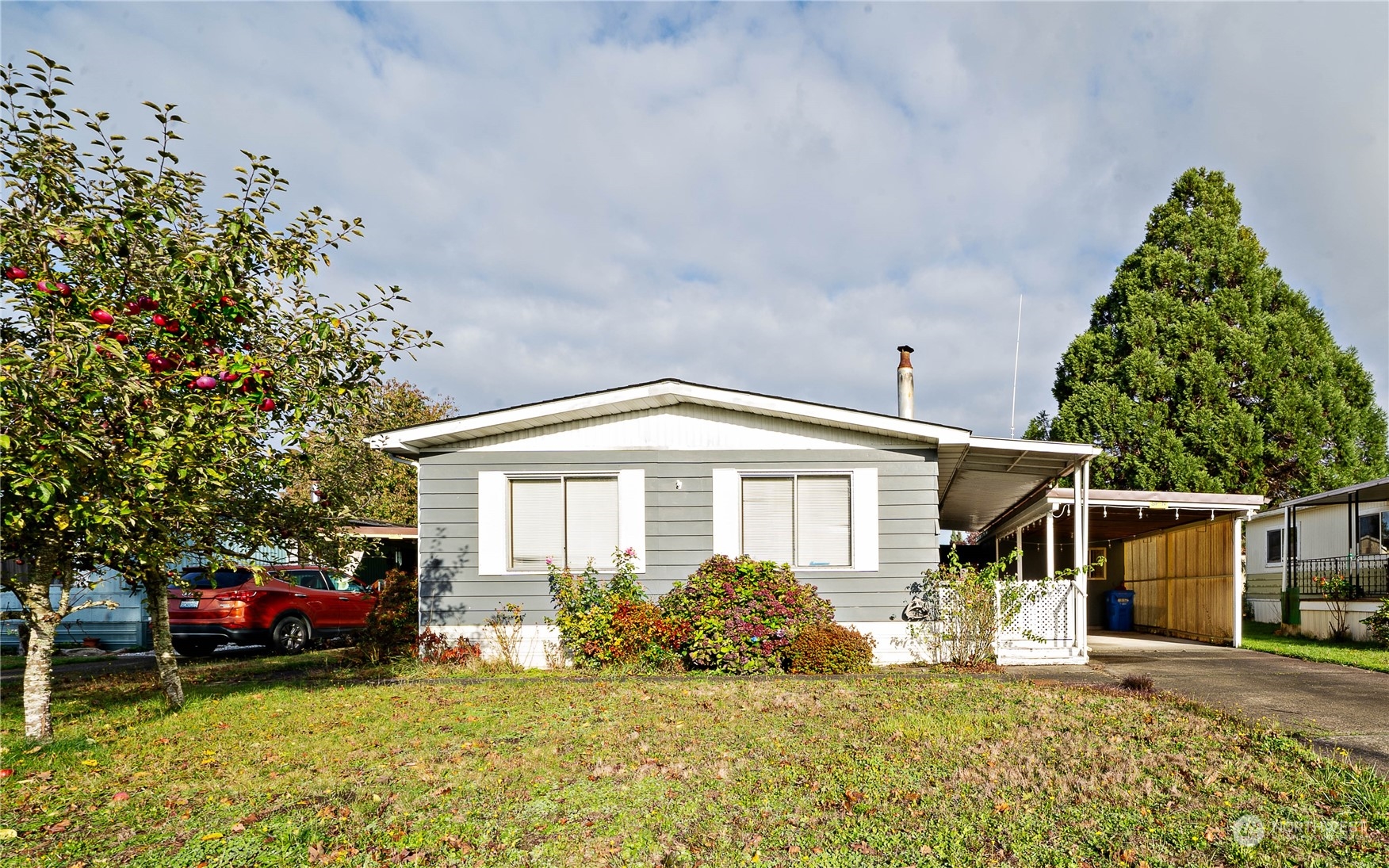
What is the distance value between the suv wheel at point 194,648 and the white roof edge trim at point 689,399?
5.66 metres

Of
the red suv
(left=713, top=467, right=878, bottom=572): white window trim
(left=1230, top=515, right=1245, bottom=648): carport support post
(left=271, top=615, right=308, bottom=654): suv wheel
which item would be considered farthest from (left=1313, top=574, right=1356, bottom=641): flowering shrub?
(left=271, top=615, right=308, bottom=654): suv wheel

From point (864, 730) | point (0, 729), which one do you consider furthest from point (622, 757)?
point (0, 729)

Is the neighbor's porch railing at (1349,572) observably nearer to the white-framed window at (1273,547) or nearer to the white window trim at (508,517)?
the white-framed window at (1273,547)

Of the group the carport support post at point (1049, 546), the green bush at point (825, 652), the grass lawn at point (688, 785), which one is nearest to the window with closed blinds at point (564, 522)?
the green bush at point (825, 652)

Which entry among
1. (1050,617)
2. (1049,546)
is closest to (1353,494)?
(1049,546)

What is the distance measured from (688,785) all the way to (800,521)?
6343mm

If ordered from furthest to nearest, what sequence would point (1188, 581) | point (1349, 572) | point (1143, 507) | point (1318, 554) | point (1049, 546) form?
point (1318, 554) < point (1349, 572) < point (1188, 581) < point (1143, 507) < point (1049, 546)

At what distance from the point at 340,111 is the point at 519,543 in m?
6.10

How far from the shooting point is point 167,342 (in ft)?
20.8

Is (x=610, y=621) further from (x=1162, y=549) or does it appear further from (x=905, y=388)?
(x=1162, y=549)

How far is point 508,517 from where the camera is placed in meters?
11.5

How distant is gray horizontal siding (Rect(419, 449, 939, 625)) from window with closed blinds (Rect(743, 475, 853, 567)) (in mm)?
218

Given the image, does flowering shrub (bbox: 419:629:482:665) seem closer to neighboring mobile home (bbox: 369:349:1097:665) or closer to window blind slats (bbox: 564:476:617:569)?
neighboring mobile home (bbox: 369:349:1097:665)

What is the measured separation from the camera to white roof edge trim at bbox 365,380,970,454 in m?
11.0
